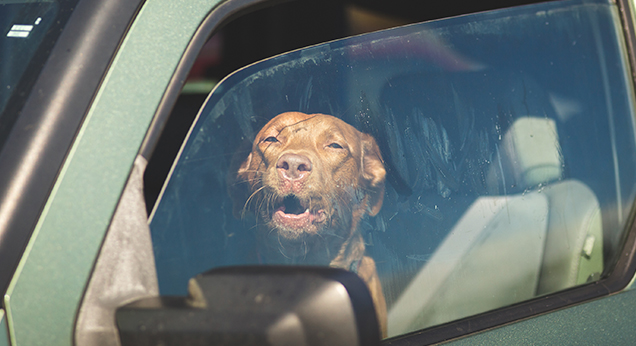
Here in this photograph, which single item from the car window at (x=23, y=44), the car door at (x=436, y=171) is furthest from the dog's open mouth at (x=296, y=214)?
the car window at (x=23, y=44)

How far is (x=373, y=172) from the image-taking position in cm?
123

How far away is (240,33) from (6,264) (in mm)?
606

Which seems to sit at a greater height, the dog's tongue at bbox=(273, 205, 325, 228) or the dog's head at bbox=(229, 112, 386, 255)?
the dog's head at bbox=(229, 112, 386, 255)

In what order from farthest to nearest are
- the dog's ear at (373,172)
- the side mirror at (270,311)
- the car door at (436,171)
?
the dog's ear at (373,172)
the car door at (436,171)
the side mirror at (270,311)

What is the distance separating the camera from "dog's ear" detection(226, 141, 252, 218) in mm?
1047

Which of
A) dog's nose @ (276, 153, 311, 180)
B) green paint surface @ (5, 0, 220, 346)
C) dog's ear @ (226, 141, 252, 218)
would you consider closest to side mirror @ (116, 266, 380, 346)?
green paint surface @ (5, 0, 220, 346)

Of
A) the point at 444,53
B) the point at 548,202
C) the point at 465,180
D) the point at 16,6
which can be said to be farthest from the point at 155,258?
the point at 548,202

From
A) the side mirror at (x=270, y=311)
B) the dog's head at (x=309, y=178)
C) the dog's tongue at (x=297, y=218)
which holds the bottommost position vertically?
the side mirror at (x=270, y=311)

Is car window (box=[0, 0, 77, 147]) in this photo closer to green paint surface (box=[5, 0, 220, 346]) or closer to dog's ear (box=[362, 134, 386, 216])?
green paint surface (box=[5, 0, 220, 346])

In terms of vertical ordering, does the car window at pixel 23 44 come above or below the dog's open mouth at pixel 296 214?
above

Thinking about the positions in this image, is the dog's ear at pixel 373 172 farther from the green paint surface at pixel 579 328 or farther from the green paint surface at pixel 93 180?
the green paint surface at pixel 93 180

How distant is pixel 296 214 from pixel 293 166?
0.38 ft

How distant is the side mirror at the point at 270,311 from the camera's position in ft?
2.33

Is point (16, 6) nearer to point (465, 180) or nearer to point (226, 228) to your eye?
point (226, 228)
